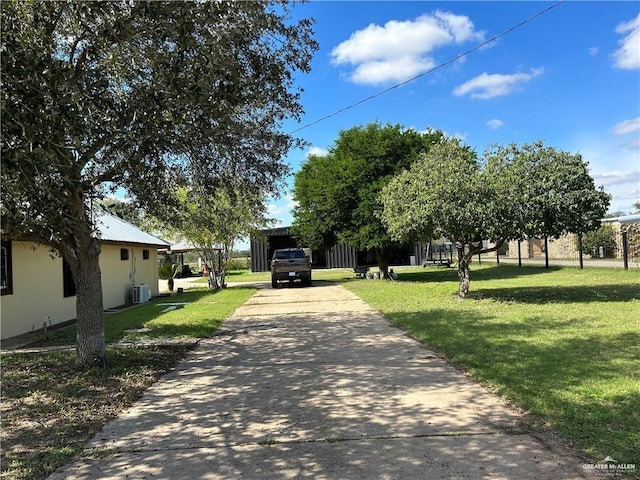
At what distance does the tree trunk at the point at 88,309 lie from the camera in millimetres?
7133

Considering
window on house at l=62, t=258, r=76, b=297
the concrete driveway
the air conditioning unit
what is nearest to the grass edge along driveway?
the concrete driveway

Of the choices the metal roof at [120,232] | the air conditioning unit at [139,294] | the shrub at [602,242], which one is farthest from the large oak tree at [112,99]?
the shrub at [602,242]

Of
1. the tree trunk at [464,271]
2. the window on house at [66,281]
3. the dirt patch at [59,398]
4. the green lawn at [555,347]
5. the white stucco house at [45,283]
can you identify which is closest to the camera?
the dirt patch at [59,398]

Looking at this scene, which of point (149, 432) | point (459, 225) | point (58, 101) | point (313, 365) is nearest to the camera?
point (149, 432)

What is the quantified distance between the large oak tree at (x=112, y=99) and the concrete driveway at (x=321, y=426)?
228cm

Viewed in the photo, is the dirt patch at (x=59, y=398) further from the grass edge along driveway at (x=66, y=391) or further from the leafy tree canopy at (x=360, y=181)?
the leafy tree canopy at (x=360, y=181)

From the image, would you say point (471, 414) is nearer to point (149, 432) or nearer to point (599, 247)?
point (149, 432)

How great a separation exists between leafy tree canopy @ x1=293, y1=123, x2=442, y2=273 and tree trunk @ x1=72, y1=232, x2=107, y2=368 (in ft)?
50.1

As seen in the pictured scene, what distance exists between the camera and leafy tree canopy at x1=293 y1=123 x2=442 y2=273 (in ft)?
72.2

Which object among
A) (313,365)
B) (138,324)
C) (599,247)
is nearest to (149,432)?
(313,365)

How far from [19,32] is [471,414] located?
20.0 feet

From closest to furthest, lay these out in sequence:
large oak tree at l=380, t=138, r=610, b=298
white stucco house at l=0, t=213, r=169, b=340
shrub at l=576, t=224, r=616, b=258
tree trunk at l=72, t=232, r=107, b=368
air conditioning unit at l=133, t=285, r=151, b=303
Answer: tree trunk at l=72, t=232, r=107, b=368 → white stucco house at l=0, t=213, r=169, b=340 → large oak tree at l=380, t=138, r=610, b=298 → air conditioning unit at l=133, t=285, r=151, b=303 → shrub at l=576, t=224, r=616, b=258

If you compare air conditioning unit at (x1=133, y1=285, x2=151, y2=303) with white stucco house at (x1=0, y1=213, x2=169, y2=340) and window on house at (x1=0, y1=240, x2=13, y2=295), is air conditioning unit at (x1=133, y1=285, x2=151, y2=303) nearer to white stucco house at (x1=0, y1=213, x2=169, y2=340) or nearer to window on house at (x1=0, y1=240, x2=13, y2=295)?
white stucco house at (x1=0, y1=213, x2=169, y2=340)

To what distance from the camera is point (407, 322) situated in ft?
34.4
